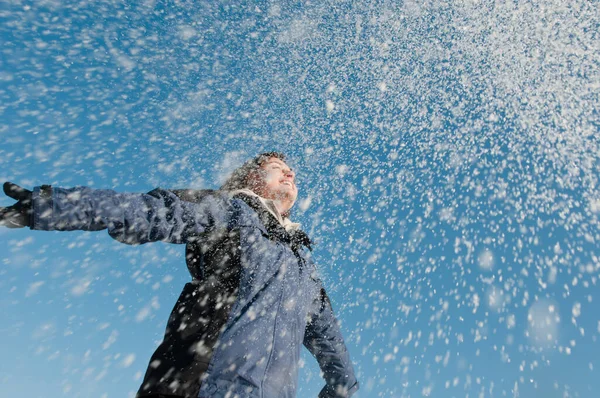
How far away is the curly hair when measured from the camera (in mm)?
3948

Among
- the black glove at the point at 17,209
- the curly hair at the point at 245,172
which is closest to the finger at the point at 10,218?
the black glove at the point at 17,209

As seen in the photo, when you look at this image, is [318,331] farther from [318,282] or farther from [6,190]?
[6,190]

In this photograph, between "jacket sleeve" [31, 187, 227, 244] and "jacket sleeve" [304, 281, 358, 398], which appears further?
"jacket sleeve" [304, 281, 358, 398]

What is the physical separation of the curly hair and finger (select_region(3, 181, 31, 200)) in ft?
6.45

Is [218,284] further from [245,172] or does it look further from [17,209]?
[245,172]

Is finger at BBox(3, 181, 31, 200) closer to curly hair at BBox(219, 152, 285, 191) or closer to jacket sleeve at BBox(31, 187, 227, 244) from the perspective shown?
jacket sleeve at BBox(31, 187, 227, 244)

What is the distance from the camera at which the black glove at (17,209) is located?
1945 millimetres

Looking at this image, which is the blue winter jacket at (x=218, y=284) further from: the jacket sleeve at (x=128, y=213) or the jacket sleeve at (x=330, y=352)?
the jacket sleeve at (x=330, y=352)

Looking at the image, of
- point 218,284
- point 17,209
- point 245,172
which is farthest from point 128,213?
point 245,172

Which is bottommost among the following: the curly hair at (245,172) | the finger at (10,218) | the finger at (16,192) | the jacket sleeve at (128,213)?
the finger at (10,218)

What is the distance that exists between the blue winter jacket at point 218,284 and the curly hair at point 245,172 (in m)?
0.82

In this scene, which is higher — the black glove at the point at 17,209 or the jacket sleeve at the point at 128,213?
the jacket sleeve at the point at 128,213

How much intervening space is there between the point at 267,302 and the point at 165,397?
26.9 inches

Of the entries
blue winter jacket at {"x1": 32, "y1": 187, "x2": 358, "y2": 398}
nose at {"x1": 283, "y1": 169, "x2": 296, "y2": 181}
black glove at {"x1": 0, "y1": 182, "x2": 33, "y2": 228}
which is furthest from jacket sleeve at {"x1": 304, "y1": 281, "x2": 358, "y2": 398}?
black glove at {"x1": 0, "y1": 182, "x2": 33, "y2": 228}
